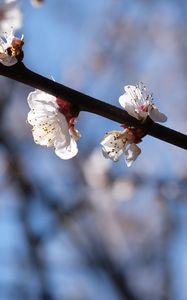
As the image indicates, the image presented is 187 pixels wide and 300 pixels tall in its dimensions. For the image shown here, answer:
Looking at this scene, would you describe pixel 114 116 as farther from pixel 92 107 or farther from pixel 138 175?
pixel 138 175

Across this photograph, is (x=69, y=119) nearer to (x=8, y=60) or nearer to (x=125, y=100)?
(x=125, y=100)

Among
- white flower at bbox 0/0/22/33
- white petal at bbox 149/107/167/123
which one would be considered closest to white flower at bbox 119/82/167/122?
white petal at bbox 149/107/167/123

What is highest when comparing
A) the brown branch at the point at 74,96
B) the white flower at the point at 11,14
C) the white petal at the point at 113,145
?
the brown branch at the point at 74,96

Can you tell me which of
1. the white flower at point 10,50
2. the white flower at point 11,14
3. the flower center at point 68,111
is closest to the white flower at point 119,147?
the flower center at point 68,111

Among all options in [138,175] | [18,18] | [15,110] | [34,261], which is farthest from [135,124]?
[15,110]

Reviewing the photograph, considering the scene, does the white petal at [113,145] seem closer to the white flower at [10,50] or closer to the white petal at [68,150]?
the white petal at [68,150]
